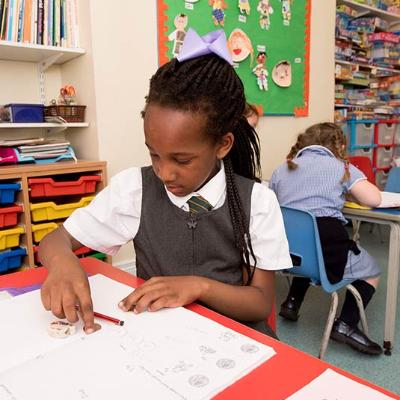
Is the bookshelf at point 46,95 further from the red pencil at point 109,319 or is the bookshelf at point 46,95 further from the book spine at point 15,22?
the red pencil at point 109,319

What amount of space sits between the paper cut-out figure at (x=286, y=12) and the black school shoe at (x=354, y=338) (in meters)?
2.28


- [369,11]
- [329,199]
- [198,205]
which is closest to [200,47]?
[198,205]

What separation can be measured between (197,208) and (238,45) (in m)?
2.23

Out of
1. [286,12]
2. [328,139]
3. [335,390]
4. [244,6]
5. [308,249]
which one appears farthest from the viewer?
[286,12]

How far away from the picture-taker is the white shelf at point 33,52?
194 cm

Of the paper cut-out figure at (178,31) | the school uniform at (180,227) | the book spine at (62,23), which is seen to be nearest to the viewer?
the school uniform at (180,227)

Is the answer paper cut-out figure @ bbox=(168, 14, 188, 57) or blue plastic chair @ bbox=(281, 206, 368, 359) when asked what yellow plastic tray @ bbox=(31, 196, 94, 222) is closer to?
blue plastic chair @ bbox=(281, 206, 368, 359)

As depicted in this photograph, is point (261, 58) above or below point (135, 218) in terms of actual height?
above

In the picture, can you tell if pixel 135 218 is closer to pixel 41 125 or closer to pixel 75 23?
pixel 41 125

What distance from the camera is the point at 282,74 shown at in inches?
121

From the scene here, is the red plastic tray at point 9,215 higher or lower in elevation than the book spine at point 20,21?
lower

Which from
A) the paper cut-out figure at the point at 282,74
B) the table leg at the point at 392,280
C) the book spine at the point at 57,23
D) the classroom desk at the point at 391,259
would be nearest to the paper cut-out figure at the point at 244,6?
the paper cut-out figure at the point at 282,74

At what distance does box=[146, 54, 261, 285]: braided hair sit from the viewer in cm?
75

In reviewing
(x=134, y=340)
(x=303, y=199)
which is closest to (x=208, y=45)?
(x=134, y=340)
